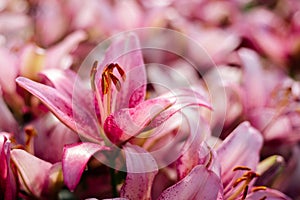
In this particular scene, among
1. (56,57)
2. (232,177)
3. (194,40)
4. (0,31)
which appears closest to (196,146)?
(232,177)

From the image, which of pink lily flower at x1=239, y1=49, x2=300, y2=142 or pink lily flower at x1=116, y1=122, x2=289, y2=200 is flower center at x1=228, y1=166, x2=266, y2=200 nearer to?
pink lily flower at x1=116, y1=122, x2=289, y2=200

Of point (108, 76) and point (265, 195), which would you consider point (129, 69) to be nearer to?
point (108, 76)

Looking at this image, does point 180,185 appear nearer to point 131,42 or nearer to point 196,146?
point 196,146

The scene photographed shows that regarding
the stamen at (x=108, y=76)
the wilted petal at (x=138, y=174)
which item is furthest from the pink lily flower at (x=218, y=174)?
the stamen at (x=108, y=76)

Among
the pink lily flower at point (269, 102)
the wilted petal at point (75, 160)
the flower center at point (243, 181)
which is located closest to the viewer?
the wilted petal at point (75, 160)

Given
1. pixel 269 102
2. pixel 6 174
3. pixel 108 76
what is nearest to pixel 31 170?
pixel 6 174

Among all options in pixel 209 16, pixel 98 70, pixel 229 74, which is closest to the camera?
pixel 98 70

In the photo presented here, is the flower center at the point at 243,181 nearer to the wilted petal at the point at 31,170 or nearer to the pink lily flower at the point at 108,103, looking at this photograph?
the pink lily flower at the point at 108,103
